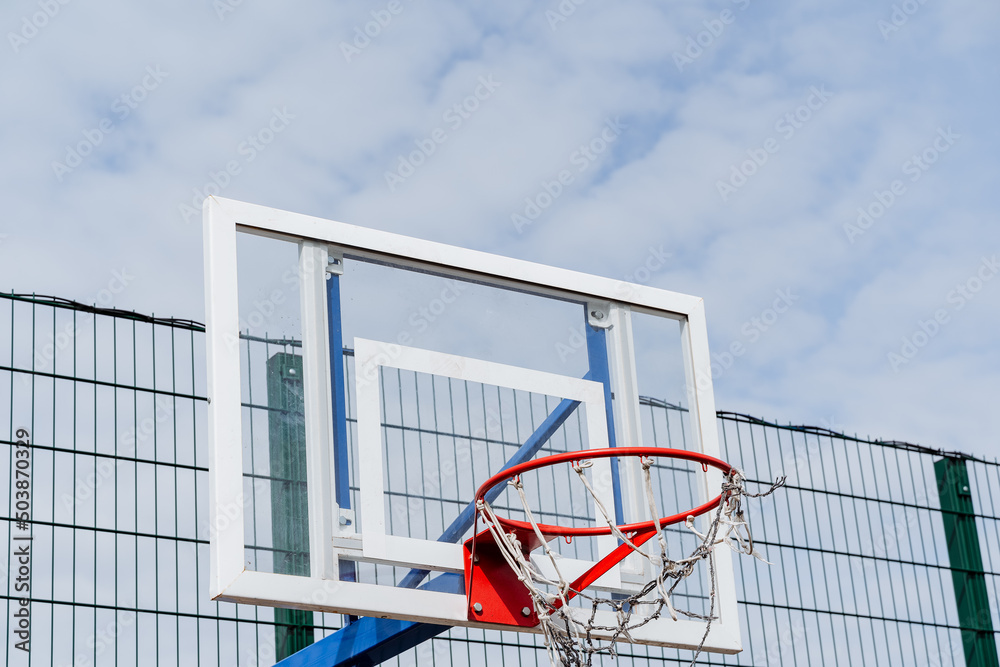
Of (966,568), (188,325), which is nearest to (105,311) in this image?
(188,325)

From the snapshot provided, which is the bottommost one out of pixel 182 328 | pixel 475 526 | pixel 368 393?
pixel 475 526

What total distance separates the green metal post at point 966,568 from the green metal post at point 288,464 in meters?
5.33

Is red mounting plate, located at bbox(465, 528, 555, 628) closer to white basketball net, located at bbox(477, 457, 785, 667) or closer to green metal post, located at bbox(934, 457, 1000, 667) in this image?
white basketball net, located at bbox(477, 457, 785, 667)

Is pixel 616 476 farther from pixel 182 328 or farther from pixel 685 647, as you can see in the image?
pixel 182 328

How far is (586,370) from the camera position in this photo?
17.3ft

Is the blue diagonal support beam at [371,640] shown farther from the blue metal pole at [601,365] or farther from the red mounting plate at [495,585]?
the blue metal pole at [601,365]

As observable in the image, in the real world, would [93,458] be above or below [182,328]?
below

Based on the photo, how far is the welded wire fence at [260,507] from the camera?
183 inches

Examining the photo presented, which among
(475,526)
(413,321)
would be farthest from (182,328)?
(475,526)

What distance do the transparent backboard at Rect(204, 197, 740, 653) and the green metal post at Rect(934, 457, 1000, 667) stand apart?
3841mm

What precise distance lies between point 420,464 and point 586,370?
855 millimetres

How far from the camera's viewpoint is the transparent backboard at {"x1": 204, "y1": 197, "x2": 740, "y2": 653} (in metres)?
4.38

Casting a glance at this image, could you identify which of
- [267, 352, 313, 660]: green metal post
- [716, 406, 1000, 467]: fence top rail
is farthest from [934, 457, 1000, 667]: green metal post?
[267, 352, 313, 660]: green metal post

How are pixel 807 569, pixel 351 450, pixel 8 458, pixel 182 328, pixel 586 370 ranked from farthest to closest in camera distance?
pixel 807 569
pixel 182 328
pixel 8 458
pixel 586 370
pixel 351 450
